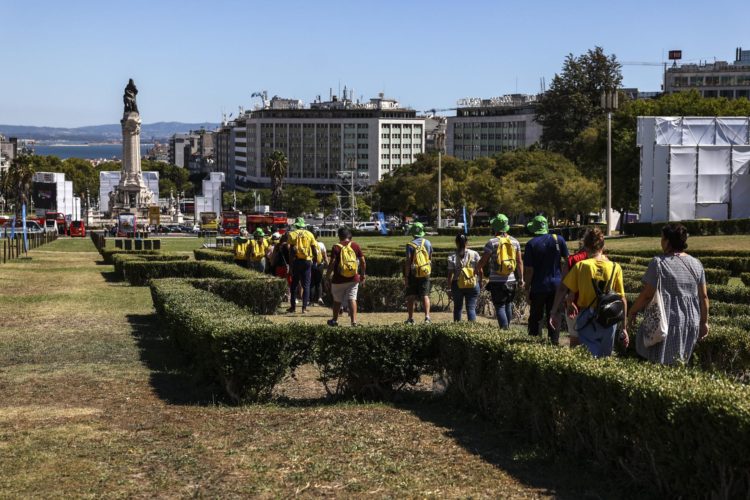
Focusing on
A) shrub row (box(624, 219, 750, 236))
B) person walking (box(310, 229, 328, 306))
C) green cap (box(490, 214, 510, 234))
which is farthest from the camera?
shrub row (box(624, 219, 750, 236))

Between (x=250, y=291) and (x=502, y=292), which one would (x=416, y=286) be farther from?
(x=250, y=291)

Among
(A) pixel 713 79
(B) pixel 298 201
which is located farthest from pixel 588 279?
(A) pixel 713 79

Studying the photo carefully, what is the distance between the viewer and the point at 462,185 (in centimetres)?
9331

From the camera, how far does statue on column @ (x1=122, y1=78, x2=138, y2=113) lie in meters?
129

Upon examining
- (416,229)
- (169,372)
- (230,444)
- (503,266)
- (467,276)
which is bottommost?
(169,372)

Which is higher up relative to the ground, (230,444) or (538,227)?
(538,227)

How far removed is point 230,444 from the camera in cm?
935

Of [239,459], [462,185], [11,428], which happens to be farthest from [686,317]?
[462,185]

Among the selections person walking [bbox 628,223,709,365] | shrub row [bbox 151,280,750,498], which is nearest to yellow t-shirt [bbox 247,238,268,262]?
shrub row [bbox 151,280,750,498]

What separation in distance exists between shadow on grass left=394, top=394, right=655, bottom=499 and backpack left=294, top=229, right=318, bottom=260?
9.49 m

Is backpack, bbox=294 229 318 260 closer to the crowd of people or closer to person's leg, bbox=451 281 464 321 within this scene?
the crowd of people

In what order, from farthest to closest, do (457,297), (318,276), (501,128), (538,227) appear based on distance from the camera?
1. (501,128)
2. (318,276)
3. (457,297)
4. (538,227)

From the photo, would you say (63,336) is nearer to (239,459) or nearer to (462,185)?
(239,459)

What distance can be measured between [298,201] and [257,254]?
12283 centimetres
